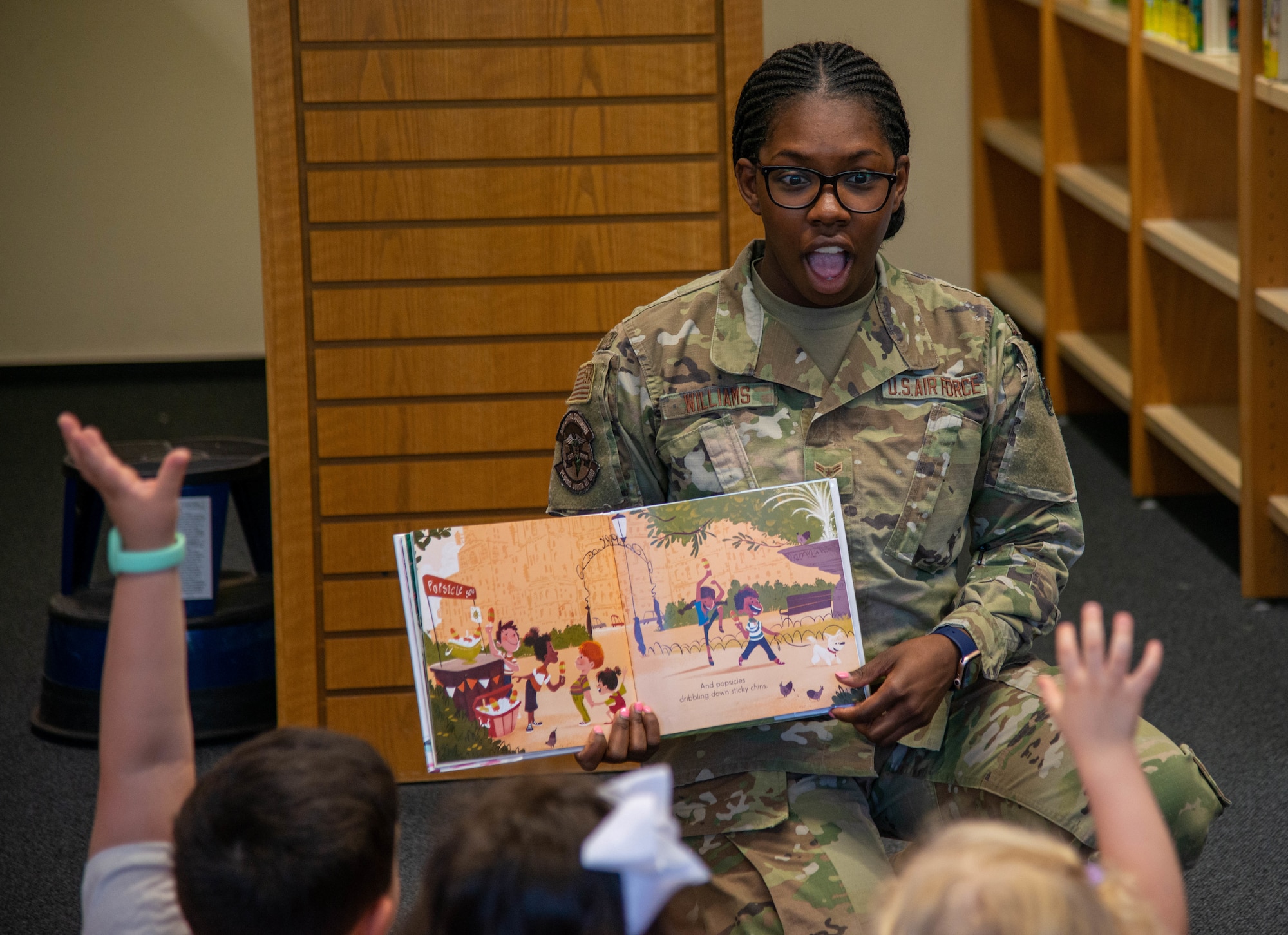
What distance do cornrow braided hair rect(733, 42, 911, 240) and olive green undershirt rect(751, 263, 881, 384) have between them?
11cm

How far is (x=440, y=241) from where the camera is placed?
2.67m

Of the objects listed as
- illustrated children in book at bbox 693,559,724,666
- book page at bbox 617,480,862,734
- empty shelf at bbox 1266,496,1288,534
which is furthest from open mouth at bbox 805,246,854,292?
empty shelf at bbox 1266,496,1288,534

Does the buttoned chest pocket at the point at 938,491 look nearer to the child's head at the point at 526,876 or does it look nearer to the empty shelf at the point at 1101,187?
the child's head at the point at 526,876

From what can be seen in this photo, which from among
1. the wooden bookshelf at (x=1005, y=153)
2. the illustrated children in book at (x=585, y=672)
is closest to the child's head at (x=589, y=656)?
the illustrated children in book at (x=585, y=672)

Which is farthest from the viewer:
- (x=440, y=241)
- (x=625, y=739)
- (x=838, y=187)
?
(x=440, y=241)

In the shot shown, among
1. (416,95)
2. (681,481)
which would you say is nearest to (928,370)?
(681,481)

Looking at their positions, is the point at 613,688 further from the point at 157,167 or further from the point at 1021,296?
the point at 157,167

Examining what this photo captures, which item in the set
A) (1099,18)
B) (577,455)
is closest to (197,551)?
(577,455)

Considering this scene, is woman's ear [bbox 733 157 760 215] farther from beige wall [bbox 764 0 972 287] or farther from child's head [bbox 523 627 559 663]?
beige wall [bbox 764 0 972 287]

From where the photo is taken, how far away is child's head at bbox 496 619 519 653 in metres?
1.63

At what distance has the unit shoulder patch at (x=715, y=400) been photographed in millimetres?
1803

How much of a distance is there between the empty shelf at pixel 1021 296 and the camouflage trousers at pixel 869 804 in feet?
11.9

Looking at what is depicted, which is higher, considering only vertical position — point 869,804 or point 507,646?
point 507,646

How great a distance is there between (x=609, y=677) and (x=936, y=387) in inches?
21.2
